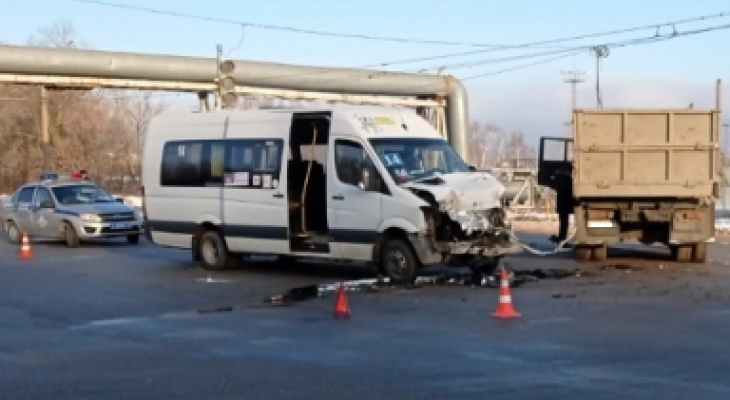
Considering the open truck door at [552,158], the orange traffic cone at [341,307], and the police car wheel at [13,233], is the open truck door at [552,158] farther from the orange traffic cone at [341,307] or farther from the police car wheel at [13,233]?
Result: the police car wheel at [13,233]

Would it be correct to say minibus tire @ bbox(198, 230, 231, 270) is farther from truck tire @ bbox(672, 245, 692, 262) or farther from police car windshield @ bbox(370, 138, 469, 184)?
truck tire @ bbox(672, 245, 692, 262)

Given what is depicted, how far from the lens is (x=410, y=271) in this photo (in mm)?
16922

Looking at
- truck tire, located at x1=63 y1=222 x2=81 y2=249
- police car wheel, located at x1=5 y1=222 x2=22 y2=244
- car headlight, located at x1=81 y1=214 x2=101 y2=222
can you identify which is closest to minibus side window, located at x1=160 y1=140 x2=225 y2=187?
car headlight, located at x1=81 y1=214 x2=101 y2=222

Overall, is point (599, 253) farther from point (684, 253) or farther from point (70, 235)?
point (70, 235)

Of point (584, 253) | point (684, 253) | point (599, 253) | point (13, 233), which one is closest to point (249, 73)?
point (13, 233)

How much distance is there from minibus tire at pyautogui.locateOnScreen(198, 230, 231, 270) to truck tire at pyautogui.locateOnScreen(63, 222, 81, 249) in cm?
810

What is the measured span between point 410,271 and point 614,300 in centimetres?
330

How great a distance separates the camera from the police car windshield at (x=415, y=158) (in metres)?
17.5

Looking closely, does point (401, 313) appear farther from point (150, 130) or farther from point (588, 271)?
point (150, 130)

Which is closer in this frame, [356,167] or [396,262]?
[396,262]

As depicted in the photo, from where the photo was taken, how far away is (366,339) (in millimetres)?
11867

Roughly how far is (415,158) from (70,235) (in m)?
12.6

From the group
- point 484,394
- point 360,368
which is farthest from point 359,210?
point 484,394

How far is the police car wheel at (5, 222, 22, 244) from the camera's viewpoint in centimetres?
2984
